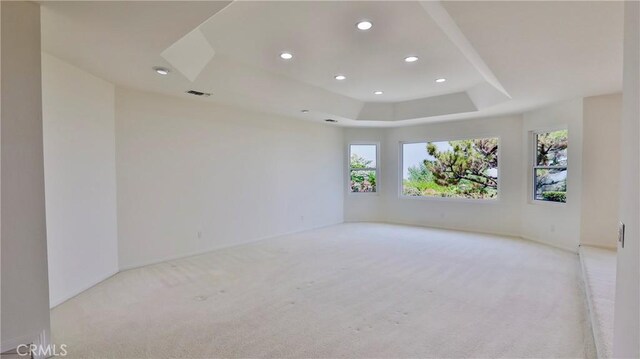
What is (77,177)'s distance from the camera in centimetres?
334

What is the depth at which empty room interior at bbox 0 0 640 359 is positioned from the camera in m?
2.08

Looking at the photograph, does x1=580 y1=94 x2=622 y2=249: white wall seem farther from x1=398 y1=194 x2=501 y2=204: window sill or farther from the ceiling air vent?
the ceiling air vent

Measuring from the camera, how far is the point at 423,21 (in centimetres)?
288

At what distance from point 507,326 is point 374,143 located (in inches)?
223

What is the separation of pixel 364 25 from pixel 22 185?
9.71 feet

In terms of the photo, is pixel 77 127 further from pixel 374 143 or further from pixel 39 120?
pixel 374 143

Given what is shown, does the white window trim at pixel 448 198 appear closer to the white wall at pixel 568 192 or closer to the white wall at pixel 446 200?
the white wall at pixel 446 200

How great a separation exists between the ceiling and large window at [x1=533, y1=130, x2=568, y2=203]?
0.71m

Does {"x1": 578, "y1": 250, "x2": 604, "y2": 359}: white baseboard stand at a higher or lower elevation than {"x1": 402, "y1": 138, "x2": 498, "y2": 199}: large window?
lower

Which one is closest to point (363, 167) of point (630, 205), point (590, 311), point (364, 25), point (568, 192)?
point (568, 192)

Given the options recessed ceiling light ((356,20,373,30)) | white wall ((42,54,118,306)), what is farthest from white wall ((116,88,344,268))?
recessed ceiling light ((356,20,373,30))

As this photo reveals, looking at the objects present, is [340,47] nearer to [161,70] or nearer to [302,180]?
[161,70]

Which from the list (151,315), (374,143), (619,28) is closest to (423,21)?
(619,28)

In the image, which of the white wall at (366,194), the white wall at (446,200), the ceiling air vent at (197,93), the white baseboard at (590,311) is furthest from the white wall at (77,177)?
the white wall at (446,200)
